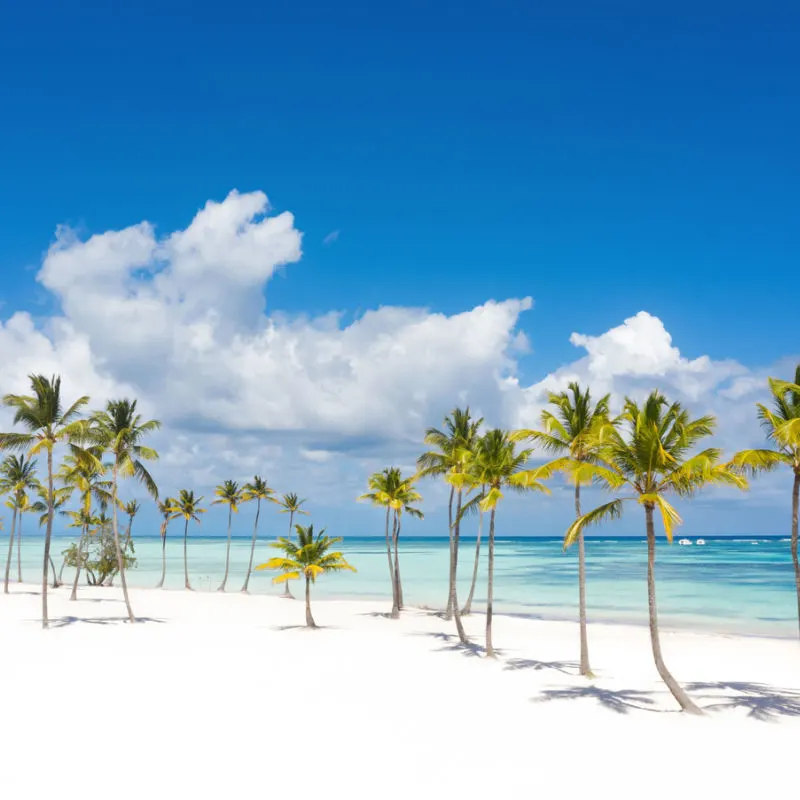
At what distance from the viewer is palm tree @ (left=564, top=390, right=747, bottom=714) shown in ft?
45.5

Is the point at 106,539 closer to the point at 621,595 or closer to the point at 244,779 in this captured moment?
the point at 621,595

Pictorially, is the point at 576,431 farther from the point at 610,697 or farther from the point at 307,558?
the point at 307,558

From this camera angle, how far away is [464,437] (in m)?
30.7

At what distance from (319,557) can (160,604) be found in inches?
573

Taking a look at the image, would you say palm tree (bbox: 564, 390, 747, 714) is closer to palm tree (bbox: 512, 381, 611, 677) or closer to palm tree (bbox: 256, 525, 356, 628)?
palm tree (bbox: 512, 381, 611, 677)

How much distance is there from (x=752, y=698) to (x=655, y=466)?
6961 mm

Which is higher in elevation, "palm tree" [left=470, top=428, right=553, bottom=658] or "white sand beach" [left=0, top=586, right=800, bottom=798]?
"palm tree" [left=470, top=428, right=553, bottom=658]

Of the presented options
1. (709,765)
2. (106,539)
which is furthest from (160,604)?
(709,765)

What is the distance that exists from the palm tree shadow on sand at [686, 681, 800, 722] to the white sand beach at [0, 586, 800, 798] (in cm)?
8

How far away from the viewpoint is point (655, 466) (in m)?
14.1

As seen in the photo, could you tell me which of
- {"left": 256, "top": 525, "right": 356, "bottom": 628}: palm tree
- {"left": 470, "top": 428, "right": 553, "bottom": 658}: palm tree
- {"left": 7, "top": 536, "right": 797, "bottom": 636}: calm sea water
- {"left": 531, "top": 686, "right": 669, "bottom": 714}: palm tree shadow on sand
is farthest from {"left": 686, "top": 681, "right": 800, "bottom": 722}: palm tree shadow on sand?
{"left": 7, "top": 536, "right": 797, "bottom": 636}: calm sea water

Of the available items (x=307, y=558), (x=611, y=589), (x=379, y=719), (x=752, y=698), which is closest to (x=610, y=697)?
(x=752, y=698)

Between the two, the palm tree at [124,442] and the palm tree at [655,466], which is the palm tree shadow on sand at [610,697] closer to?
the palm tree at [655,466]

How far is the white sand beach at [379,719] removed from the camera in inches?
392
